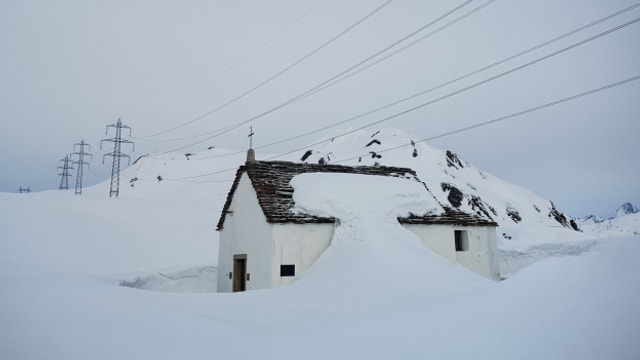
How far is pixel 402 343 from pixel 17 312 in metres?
7.31

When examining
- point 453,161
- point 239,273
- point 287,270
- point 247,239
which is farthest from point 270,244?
point 453,161

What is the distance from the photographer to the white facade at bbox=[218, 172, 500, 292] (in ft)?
52.2

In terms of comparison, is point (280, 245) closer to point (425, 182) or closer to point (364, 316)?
point (364, 316)

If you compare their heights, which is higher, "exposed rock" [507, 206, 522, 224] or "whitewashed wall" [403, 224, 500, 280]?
"exposed rock" [507, 206, 522, 224]

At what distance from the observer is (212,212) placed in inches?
1881

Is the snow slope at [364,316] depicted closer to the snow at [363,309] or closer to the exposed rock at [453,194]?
the snow at [363,309]

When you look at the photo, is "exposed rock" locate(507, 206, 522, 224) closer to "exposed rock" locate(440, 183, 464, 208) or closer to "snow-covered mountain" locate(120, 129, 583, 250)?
"snow-covered mountain" locate(120, 129, 583, 250)

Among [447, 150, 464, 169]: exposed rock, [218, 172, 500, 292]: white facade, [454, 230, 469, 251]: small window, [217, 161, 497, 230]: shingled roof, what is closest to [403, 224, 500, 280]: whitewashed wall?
[218, 172, 500, 292]: white facade

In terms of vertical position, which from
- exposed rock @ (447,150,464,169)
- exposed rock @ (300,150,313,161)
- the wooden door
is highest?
exposed rock @ (300,150,313,161)

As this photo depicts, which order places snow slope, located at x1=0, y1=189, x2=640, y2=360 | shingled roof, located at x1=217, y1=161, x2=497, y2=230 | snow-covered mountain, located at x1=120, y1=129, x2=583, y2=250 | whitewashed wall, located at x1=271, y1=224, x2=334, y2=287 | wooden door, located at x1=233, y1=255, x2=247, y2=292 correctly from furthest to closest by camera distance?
snow-covered mountain, located at x1=120, y1=129, x2=583, y2=250 < wooden door, located at x1=233, y1=255, x2=247, y2=292 < shingled roof, located at x1=217, y1=161, x2=497, y2=230 < whitewashed wall, located at x1=271, y1=224, x2=334, y2=287 < snow slope, located at x1=0, y1=189, x2=640, y2=360

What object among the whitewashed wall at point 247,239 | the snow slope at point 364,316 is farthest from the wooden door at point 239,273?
the snow slope at point 364,316

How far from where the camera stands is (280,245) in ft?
52.0

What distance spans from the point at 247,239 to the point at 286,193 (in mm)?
2612

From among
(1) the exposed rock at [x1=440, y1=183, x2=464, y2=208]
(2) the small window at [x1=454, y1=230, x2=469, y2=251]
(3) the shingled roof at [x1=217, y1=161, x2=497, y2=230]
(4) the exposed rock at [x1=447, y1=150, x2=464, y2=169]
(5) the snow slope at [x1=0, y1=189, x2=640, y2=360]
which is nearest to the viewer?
(5) the snow slope at [x1=0, y1=189, x2=640, y2=360]
